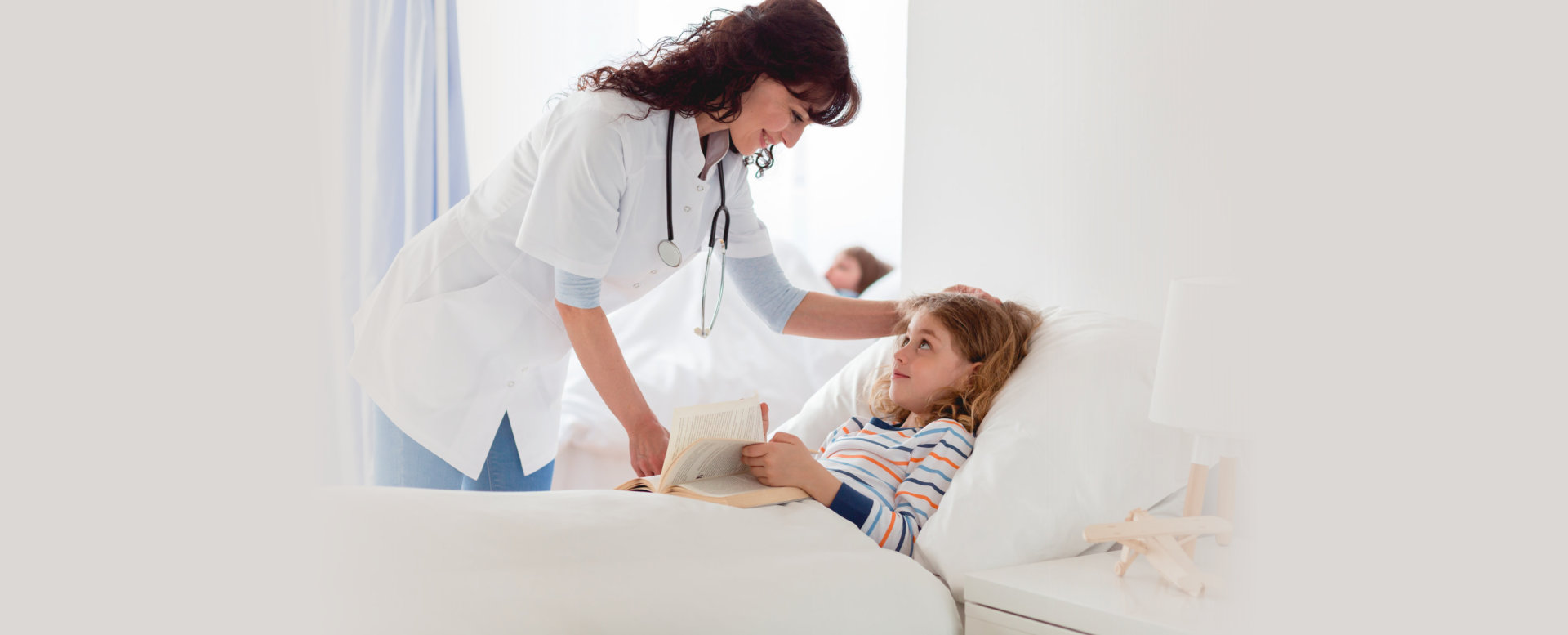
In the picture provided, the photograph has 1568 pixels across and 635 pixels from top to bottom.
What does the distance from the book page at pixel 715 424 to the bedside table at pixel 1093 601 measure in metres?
0.33

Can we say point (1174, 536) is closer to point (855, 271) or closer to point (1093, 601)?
point (1093, 601)

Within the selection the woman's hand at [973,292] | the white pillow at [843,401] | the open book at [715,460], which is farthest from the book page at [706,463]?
the woman's hand at [973,292]

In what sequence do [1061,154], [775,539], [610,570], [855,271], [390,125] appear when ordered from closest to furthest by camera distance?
[610,570], [775,539], [1061,154], [390,125], [855,271]

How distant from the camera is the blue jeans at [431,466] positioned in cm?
136

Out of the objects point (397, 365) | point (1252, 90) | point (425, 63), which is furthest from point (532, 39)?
point (1252, 90)

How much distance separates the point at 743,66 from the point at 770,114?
0.08 metres

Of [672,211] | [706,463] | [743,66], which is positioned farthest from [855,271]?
[706,463]

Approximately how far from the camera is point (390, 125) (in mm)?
2297

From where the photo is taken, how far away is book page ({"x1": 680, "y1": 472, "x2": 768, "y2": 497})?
1103mm

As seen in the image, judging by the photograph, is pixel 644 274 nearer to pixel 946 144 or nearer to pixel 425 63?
pixel 946 144

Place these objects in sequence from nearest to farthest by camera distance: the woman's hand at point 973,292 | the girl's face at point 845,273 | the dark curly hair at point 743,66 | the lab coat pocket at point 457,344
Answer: the dark curly hair at point 743,66
the lab coat pocket at point 457,344
the woman's hand at point 973,292
the girl's face at point 845,273

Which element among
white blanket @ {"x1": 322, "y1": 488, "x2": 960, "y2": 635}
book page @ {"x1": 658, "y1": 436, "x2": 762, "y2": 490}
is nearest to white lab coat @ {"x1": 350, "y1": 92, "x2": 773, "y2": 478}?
book page @ {"x1": 658, "y1": 436, "x2": 762, "y2": 490}

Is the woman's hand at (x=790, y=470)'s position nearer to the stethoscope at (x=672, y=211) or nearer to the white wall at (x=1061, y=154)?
the stethoscope at (x=672, y=211)

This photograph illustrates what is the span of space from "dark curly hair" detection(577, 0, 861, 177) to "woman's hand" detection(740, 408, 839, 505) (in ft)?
1.46
